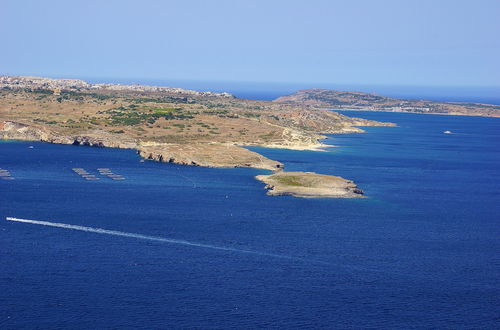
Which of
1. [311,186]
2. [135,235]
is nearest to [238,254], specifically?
[135,235]

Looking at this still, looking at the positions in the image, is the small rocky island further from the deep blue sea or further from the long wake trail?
the long wake trail

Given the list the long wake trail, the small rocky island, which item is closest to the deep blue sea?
the long wake trail

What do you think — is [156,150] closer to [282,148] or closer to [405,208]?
[282,148]

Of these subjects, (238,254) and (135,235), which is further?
(135,235)

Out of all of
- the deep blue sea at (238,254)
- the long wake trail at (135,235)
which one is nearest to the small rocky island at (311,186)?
the deep blue sea at (238,254)

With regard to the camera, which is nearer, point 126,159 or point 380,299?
point 380,299

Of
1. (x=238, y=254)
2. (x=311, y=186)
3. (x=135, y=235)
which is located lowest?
(x=238, y=254)

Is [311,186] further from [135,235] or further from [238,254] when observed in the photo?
[238,254]

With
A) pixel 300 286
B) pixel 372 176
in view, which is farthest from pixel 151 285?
pixel 372 176
